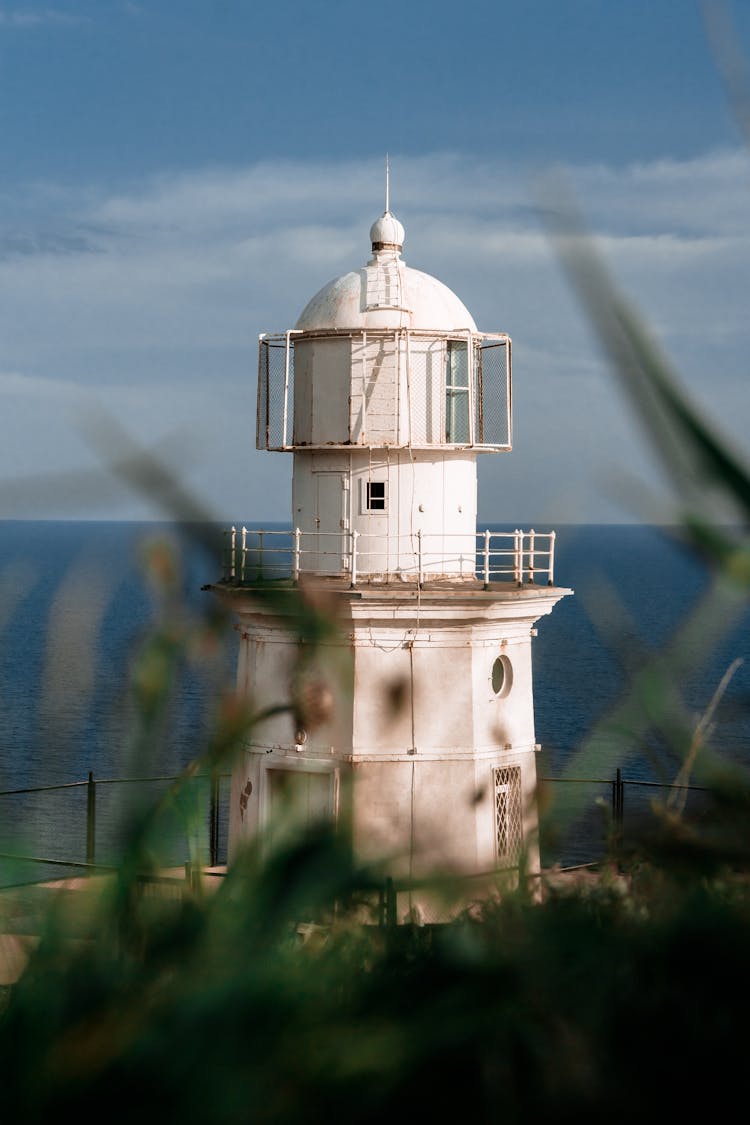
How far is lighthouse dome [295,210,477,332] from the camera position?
15.2 metres

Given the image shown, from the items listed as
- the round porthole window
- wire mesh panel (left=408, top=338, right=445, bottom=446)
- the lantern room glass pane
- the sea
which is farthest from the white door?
the sea

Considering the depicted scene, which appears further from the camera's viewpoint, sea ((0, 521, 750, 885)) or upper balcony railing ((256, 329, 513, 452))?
upper balcony railing ((256, 329, 513, 452))

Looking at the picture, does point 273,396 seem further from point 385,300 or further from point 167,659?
point 167,659

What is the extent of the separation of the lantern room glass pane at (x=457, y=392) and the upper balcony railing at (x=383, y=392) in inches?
0.4

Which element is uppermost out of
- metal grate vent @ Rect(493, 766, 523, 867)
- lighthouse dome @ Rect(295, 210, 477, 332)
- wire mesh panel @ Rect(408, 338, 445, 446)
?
lighthouse dome @ Rect(295, 210, 477, 332)

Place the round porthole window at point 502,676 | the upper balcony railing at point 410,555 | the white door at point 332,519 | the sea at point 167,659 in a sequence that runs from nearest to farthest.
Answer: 1. the sea at point 167,659
2. the upper balcony railing at point 410,555
3. the white door at point 332,519
4. the round porthole window at point 502,676

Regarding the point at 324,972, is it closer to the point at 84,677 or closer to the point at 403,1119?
the point at 403,1119

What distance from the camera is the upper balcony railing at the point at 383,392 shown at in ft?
49.5

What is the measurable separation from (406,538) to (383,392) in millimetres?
1529

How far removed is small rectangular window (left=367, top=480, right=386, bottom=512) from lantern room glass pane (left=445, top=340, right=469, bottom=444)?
902 mm

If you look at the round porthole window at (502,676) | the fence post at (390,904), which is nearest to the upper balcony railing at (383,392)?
the round porthole window at (502,676)

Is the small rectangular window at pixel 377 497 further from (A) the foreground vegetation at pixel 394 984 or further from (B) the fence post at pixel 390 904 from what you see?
(A) the foreground vegetation at pixel 394 984

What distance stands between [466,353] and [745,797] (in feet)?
45.9

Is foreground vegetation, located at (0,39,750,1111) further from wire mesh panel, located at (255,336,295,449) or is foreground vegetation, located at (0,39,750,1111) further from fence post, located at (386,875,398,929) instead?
wire mesh panel, located at (255,336,295,449)
